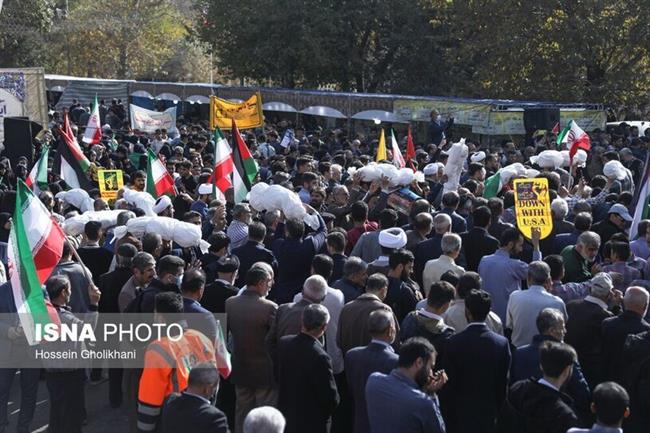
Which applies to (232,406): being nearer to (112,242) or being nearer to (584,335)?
(112,242)

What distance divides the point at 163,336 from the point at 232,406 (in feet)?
6.99

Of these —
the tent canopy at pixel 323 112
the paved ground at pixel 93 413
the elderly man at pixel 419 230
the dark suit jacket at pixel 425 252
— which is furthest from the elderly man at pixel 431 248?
the tent canopy at pixel 323 112

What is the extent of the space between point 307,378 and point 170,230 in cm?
329

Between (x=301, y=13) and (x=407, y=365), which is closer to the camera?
(x=407, y=365)

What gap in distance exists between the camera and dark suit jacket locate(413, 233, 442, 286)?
9258 mm

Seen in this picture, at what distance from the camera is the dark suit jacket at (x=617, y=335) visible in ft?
22.7

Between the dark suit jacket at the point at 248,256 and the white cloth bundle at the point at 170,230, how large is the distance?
48 cm

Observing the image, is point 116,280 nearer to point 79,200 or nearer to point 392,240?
point 392,240

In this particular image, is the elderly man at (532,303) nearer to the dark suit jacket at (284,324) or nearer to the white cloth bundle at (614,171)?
the dark suit jacket at (284,324)

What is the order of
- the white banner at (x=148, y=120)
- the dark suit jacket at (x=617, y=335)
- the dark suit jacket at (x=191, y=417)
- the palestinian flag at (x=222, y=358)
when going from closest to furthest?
1. the dark suit jacket at (x=191, y=417)
2. the dark suit jacket at (x=617, y=335)
3. the palestinian flag at (x=222, y=358)
4. the white banner at (x=148, y=120)

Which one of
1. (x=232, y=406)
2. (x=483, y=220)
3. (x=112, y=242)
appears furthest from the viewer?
(x=112, y=242)

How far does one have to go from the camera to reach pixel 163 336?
6789mm

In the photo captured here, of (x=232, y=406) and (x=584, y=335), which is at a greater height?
(x=584, y=335)

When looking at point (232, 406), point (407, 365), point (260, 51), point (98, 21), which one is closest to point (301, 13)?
point (260, 51)
